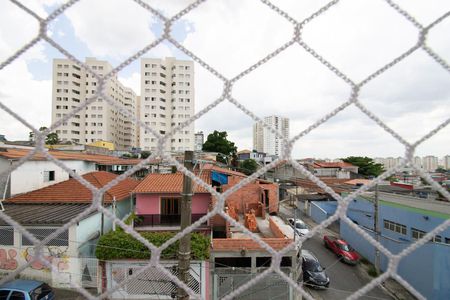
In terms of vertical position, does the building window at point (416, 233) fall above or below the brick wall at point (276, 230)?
below

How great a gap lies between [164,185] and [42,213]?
1.98 meters

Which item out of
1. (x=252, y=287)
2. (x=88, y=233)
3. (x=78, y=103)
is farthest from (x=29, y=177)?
(x=78, y=103)

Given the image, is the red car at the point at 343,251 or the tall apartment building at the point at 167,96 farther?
the tall apartment building at the point at 167,96

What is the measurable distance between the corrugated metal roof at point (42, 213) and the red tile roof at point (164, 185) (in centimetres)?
106

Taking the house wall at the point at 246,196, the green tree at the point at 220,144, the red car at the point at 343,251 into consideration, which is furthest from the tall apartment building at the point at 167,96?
the red car at the point at 343,251

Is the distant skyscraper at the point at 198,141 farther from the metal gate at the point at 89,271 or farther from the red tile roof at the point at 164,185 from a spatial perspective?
the metal gate at the point at 89,271

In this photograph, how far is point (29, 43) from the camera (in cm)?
58

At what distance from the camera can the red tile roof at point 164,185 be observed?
178 inches

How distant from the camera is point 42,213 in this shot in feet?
12.1

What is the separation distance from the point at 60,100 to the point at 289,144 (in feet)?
57.9

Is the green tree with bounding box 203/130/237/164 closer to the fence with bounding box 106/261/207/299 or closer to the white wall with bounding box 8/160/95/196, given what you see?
the white wall with bounding box 8/160/95/196

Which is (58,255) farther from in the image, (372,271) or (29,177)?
(372,271)

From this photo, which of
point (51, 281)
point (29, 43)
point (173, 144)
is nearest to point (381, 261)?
point (51, 281)

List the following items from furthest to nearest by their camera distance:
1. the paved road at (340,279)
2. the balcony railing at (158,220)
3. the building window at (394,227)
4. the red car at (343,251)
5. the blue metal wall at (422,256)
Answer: the red car at (343,251) → the building window at (394,227) → the balcony railing at (158,220) → the paved road at (340,279) → the blue metal wall at (422,256)
